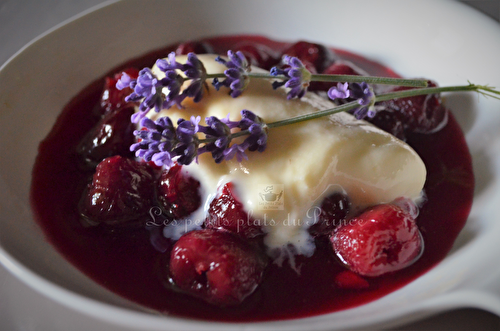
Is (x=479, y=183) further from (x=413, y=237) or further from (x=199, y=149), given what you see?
(x=199, y=149)

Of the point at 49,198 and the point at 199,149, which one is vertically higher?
the point at 199,149

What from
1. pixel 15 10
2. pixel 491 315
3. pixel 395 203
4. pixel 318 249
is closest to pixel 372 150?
pixel 395 203

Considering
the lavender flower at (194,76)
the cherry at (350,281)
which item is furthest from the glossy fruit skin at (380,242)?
the lavender flower at (194,76)

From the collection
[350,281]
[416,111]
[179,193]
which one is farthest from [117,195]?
[416,111]

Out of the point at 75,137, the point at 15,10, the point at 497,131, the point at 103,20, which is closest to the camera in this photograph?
the point at 497,131

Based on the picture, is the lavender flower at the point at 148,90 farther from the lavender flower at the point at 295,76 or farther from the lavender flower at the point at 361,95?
the lavender flower at the point at 361,95

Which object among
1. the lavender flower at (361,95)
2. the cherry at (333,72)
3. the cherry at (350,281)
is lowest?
the cherry at (350,281)

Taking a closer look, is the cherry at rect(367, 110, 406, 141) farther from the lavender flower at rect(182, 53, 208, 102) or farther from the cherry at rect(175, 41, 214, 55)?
the cherry at rect(175, 41, 214, 55)
